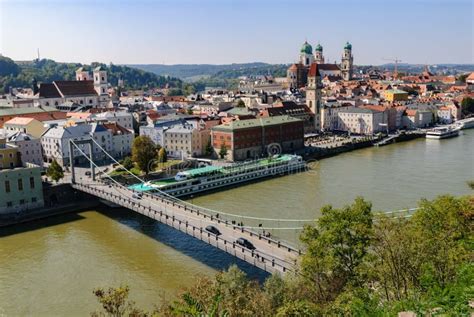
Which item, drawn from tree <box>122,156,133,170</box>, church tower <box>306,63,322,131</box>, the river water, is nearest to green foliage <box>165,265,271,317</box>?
the river water

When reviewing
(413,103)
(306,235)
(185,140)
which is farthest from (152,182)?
(413,103)

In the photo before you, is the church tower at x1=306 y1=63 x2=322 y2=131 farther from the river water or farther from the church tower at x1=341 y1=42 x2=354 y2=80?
the church tower at x1=341 y1=42 x2=354 y2=80

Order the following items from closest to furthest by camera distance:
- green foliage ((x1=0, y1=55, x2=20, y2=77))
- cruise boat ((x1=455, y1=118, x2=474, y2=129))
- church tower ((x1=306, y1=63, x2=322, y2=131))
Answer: church tower ((x1=306, y1=63, x2=322, y2=131)) < cruise boat ((x1=455, y1=118, x2=474, y2=129)) < green foliage ((x1=0, y1=55, x2=20, y2=77))

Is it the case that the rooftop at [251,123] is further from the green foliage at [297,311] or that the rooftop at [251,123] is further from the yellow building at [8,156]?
the green foliage at [297,311]

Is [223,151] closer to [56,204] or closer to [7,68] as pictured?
[56,204]

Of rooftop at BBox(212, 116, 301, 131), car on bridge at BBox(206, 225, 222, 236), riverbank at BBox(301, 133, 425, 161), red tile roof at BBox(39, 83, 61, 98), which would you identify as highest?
red tile roof at BBox(39, 83, 61, 98)

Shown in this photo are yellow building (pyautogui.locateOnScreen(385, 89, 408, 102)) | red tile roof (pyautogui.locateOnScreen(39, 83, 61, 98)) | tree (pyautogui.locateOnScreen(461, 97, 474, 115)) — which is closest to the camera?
red tile roof (pyautogui.locateOnScreen(39, 83, 61, 98))
